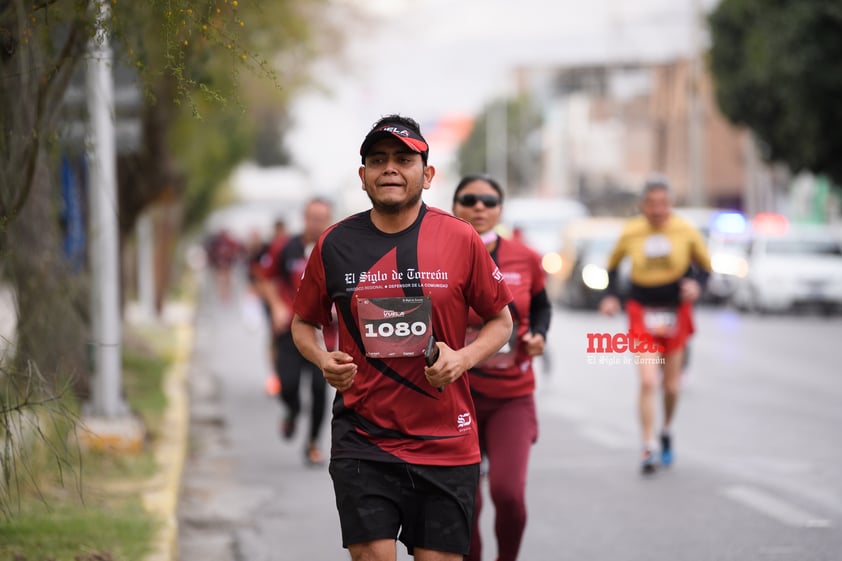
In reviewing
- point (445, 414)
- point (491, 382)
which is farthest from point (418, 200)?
point (491, 382)

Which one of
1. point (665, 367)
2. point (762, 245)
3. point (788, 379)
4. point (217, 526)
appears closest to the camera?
point (217, 526)

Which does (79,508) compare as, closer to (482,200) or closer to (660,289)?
(482,200)

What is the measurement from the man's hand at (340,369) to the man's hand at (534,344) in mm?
1831

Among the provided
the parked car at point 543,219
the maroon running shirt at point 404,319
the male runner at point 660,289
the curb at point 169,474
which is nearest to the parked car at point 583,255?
the parked car at point 543,219

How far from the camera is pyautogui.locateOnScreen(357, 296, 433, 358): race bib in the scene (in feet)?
14.3

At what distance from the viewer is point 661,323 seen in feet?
30.9

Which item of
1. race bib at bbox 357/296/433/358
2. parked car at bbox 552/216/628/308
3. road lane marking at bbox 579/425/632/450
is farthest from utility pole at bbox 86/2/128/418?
parked car at bbox 552/216/628/308

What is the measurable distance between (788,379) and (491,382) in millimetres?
10182

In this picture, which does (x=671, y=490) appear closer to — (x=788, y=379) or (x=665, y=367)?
(x=665, y=367)

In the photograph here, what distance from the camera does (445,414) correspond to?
4.47 metres

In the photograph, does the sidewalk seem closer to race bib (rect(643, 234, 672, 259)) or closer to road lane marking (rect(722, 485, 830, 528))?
road lane marking (rect(722, 485, 830, 528))

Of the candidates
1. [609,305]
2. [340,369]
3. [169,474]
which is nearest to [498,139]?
[609,305]

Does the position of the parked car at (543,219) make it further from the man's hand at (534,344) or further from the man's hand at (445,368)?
the man's hand at (445,368)

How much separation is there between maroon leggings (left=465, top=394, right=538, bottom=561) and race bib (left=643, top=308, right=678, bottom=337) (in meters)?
3.33
